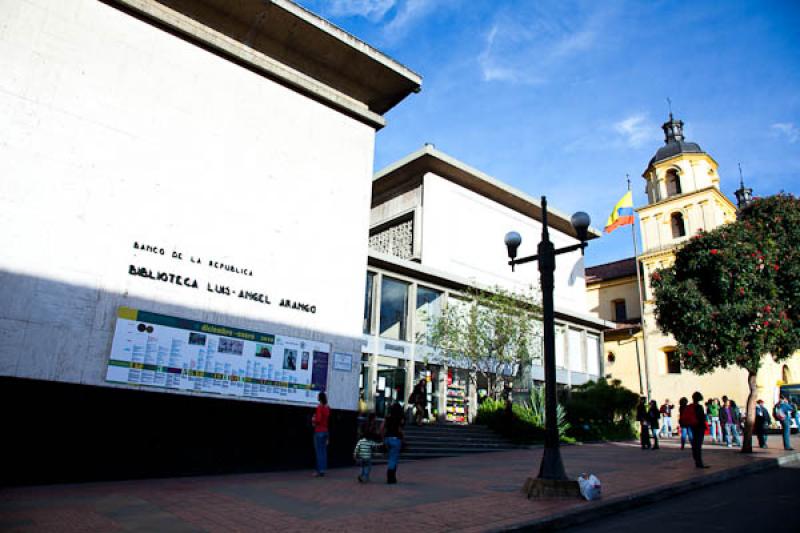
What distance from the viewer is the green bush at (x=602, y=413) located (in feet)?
70.5

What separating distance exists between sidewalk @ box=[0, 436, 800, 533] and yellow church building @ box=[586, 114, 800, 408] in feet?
75.3

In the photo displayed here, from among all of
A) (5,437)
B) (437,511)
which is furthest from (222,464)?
(437,511)

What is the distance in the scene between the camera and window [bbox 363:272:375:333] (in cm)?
1991

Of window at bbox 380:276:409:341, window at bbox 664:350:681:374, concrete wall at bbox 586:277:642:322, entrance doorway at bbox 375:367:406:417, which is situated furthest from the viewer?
concrete wall at bbox 586:277:642:322

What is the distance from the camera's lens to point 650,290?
118 ft

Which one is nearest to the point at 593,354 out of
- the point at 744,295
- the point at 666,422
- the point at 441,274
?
the point at 666,422

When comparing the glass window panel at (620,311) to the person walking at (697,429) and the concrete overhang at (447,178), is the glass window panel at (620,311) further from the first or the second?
the person walking at (697,429)

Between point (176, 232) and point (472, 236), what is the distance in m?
17.1

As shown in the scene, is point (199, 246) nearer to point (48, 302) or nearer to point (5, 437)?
point (48, 302)

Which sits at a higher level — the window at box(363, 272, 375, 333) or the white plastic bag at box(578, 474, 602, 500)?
the window at box(363, 272, 375, 333)

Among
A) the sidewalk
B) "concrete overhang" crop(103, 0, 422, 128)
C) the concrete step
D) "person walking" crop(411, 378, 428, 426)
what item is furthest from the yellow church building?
"concrete overhang" crop(103, 0, 422, 128)

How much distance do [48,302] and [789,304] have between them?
1904cm

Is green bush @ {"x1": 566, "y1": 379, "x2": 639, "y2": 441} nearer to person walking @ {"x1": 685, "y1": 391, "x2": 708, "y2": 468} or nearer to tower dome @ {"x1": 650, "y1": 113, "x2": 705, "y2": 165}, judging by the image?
person walking @ {"x1": 685, "y1": 391, "x2": 708, "y2": 468}

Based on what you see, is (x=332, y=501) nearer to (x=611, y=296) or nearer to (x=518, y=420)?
(x=518, y=420)
